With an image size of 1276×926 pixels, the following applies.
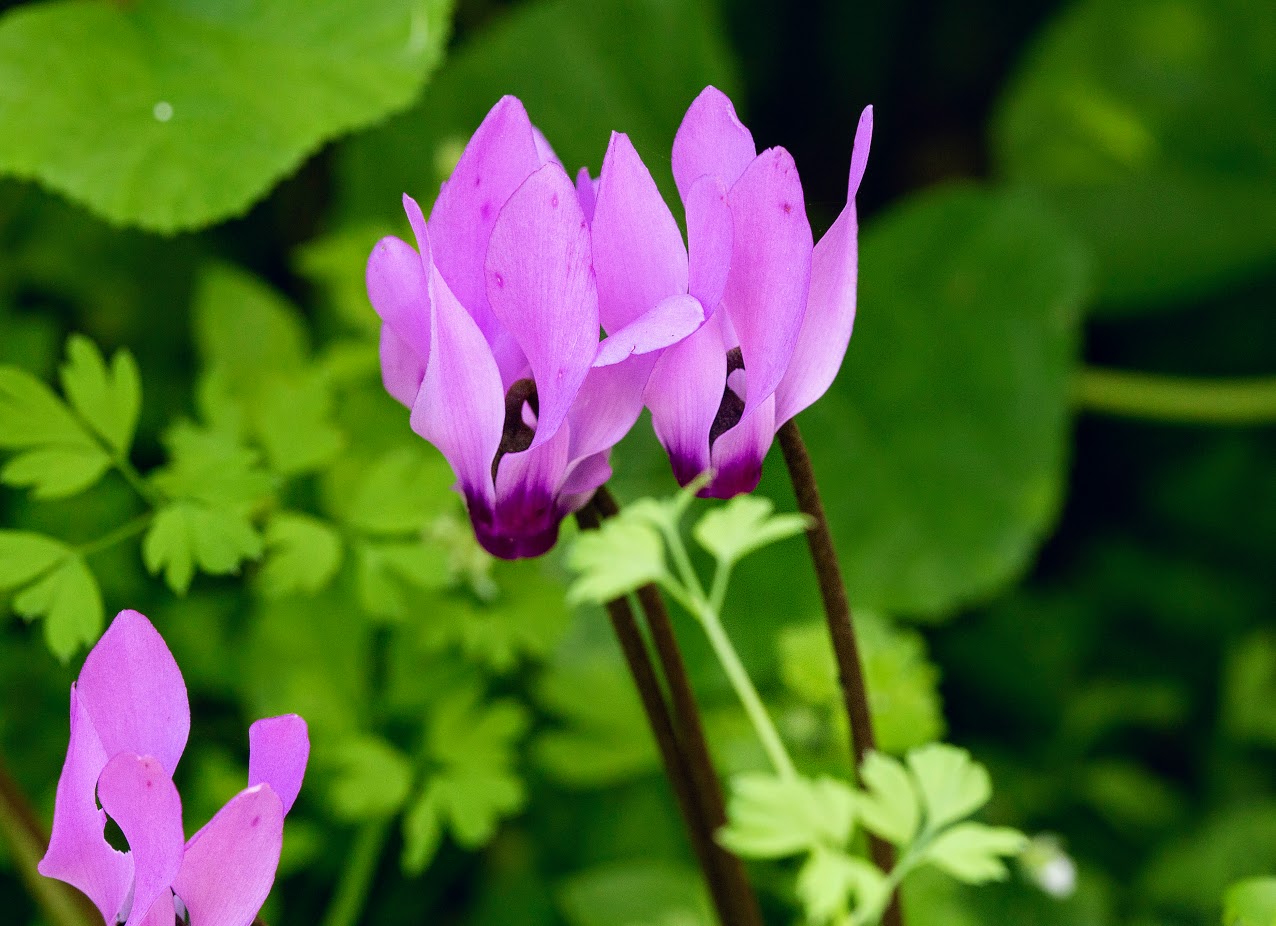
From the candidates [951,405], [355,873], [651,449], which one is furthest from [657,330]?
[951,405]

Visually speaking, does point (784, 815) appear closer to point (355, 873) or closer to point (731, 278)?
point (731, 278)

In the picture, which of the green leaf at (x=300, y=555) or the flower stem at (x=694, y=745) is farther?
the green leaf at (x=300, y=555)

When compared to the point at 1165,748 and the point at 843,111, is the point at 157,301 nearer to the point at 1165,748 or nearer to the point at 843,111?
the point at 843,111

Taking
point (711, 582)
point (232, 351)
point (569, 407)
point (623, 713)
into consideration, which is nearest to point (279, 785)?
point (569, 407)

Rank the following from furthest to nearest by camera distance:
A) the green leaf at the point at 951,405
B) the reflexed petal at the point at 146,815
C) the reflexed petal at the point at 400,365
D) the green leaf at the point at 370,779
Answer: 1. the green leaf at the point at 951,405
2. the green leaf at the point at 370,779
3. the reflexed petal at the point at 400,365
4. the reflexed petal at the point at 146,815

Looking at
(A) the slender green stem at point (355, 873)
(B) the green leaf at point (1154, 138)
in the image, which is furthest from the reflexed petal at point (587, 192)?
(B) the green leaf at point (1154, 138)

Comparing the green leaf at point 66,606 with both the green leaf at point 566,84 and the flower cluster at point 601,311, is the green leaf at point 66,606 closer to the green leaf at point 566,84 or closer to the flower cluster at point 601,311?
the flower cluster at point 601,311

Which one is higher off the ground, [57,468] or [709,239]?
[709,239]

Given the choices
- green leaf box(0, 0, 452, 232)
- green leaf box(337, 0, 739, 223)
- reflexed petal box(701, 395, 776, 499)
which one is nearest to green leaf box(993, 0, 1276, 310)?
green leaf box(337, 0, 739, 223)
